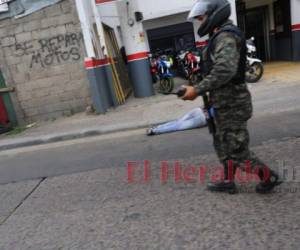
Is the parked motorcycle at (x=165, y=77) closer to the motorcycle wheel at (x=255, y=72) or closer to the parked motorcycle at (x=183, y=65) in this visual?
the parked motorcycle at (x=183, y=65)

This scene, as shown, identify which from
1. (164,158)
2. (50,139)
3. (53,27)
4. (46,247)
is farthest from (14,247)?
(53,27)

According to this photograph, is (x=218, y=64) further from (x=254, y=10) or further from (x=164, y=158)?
(x=254, y=10)

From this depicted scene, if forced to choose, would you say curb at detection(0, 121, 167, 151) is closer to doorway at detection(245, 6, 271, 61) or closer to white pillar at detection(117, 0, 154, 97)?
white pillar at detection(117, 0, 154, 97)

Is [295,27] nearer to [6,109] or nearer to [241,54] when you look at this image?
[6,109]

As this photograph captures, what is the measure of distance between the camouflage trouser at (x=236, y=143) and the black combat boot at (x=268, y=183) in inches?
6.5

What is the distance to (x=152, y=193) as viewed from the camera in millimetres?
3914

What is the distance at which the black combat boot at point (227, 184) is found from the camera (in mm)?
3445

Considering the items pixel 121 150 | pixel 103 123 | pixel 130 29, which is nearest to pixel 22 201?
pixel 121 150

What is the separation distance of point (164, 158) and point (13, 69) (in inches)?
237

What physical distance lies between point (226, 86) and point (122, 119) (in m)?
5.13

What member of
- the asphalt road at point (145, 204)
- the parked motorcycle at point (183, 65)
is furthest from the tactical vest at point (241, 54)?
the parked motorcycle at point (183, 65)

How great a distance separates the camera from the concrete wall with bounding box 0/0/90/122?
8.92 m

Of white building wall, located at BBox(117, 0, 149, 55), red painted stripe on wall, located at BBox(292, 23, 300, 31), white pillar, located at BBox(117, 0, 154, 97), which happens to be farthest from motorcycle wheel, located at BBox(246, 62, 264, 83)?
red painted stripe on wall, located at BBox(292, 23, 300, 31)

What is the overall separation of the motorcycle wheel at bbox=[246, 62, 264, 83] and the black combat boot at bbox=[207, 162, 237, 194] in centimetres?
666
